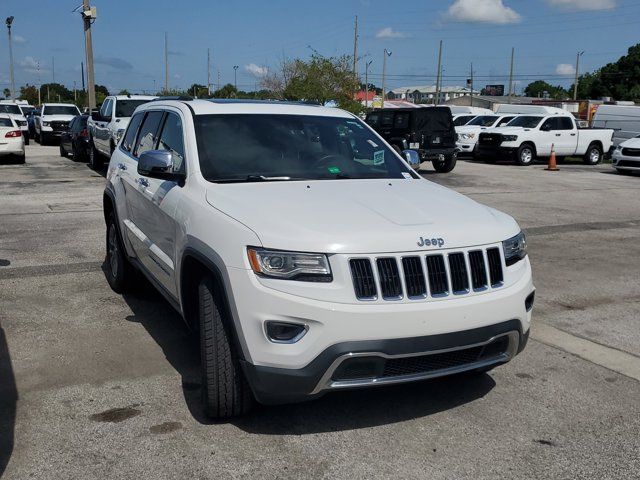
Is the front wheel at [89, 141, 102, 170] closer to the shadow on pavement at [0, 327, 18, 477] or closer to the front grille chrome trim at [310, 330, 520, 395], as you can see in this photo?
the shadow on pavement at [0, 327, 18, 477]

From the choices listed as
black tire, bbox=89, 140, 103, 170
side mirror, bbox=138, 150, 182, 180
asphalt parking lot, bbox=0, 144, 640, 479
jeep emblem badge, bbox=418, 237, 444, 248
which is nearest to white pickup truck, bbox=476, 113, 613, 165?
black tire, bbox=89, 140, 103, 170

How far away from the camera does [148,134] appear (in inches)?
223

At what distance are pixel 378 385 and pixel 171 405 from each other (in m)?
1.34

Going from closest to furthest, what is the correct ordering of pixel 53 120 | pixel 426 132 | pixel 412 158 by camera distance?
pixel 412 158
pixel 426 132
pixel 53 120

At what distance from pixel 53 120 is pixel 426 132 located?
1704 cm

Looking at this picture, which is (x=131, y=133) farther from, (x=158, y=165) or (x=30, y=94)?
(x=30, y=94)

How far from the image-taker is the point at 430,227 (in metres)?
3.60

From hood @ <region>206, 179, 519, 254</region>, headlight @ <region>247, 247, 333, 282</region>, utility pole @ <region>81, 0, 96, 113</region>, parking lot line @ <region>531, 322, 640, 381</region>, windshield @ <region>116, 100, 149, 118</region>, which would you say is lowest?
parking lot line @ <region>531, 322, 640, 381</region>

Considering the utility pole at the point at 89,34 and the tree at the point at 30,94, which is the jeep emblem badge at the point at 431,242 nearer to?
the utility pole at the point at 89,34

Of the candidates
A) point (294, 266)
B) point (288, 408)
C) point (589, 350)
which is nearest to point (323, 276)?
point (294, 266)

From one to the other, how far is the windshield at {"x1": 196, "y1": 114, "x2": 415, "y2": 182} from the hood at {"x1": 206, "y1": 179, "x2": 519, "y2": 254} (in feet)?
0.73

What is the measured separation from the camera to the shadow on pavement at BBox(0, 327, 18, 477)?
344cm

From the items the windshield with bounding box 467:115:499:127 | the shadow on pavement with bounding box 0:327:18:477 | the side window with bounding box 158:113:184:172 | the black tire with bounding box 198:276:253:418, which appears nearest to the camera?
the shadow on pavement with bounding box 0:327:18:477

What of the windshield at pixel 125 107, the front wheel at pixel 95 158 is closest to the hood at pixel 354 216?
the windshield at pixel 125 107
